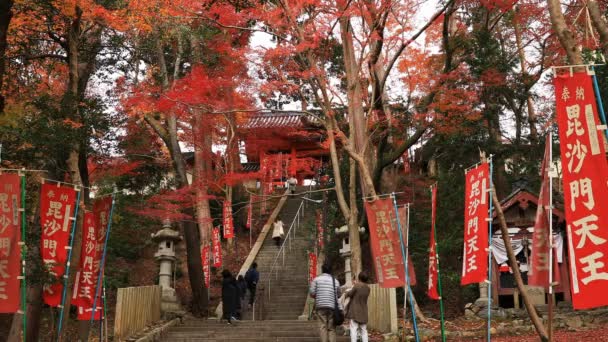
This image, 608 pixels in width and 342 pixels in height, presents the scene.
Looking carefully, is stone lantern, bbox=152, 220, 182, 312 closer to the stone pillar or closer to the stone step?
the stone step

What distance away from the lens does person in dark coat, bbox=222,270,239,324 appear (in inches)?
629

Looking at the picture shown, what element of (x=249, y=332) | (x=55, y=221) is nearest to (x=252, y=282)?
(x=249, y=332)

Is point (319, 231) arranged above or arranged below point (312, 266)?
above

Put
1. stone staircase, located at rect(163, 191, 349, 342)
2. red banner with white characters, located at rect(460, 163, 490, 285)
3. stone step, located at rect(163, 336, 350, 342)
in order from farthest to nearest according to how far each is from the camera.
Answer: stone staircase, located at rect(163, 191, 349, 342), stone step, located at rect(163, 336, 350, 342), red banner with white characters, located at rect(460, 163, 490, 285)

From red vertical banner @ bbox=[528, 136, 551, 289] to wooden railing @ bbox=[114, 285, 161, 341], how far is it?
26.9 ft

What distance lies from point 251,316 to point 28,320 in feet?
23.2

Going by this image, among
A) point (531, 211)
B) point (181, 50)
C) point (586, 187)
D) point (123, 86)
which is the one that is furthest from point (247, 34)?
point (586, 187)

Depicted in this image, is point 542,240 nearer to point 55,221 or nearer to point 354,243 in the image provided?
point 354,243

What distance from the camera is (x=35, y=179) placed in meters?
14.0

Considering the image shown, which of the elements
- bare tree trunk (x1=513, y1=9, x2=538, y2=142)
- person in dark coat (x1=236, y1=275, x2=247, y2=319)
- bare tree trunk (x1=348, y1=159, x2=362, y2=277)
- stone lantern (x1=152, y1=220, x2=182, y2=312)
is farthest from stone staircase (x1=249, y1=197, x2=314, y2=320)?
bare tree trunk (x1=513, y1=9, x2=538, y2=142)

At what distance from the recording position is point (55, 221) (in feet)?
35.5

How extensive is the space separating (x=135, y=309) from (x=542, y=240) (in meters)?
8.93

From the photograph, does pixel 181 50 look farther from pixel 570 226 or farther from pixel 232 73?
pixel 570 226

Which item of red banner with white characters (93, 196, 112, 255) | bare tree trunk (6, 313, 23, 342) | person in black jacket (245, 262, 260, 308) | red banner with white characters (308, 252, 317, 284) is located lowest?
bare tree trunk (6, 313, 23, 342)
